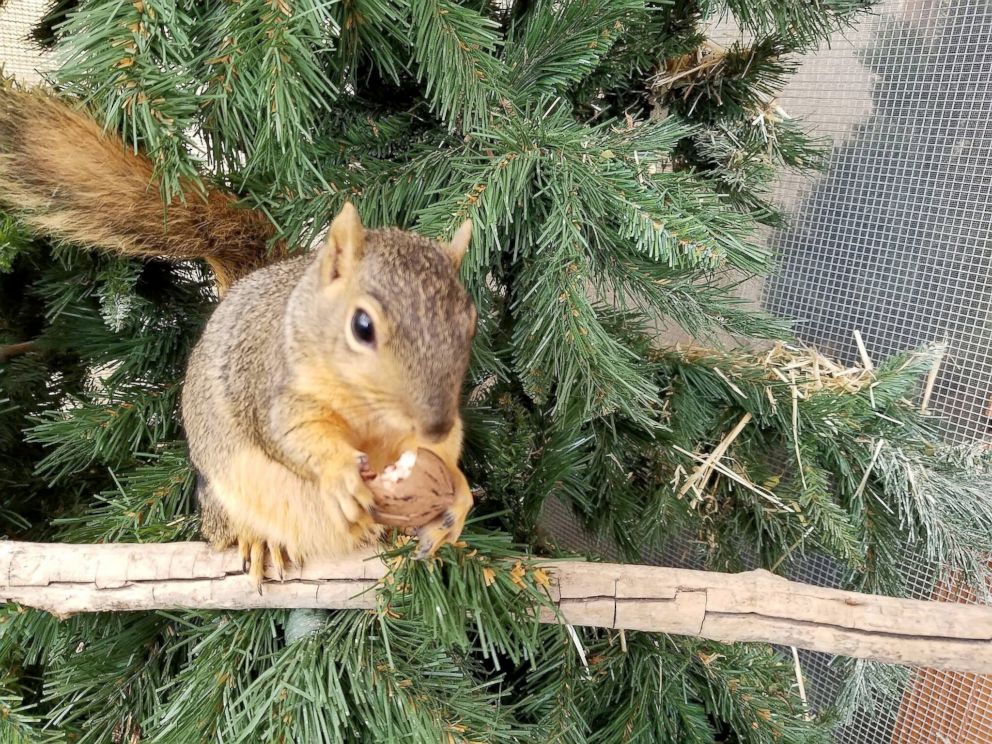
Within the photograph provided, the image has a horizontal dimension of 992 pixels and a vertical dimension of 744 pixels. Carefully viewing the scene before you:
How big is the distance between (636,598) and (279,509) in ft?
1.35

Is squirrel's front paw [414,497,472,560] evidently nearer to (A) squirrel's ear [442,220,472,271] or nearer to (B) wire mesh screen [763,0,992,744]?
(A) squirrel's ear [442,220,472,271]

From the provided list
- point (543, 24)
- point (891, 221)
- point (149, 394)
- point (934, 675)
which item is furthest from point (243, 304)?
point (934, 675)

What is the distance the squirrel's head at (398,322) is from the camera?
1.92ft

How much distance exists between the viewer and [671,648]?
0.88m

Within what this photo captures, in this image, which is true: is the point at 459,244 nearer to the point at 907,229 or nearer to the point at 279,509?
the point at 279,509

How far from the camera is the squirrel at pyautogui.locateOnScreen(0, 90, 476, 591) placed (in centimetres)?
60

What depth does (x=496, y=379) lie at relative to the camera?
97 cm

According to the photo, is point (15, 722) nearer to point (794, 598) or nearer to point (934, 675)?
point (794, 598)

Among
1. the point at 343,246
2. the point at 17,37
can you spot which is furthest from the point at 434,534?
the point at 17,37

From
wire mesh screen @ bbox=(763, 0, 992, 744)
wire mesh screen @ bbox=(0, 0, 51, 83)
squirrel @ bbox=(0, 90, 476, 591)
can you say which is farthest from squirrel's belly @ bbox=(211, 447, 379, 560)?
wire mesh screen @ bbox=(763, 0, 992, 744)

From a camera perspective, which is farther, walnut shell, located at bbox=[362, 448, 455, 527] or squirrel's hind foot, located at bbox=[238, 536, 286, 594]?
squirrel's hind foot, located at bbox=[238, 536, 286, 594]

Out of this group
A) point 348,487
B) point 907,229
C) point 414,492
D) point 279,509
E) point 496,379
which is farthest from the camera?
point 907,229

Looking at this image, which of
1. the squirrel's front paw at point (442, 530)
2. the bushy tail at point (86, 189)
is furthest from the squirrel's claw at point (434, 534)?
the bushy tail at point (86, 189)

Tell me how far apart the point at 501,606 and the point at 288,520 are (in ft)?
0.88
